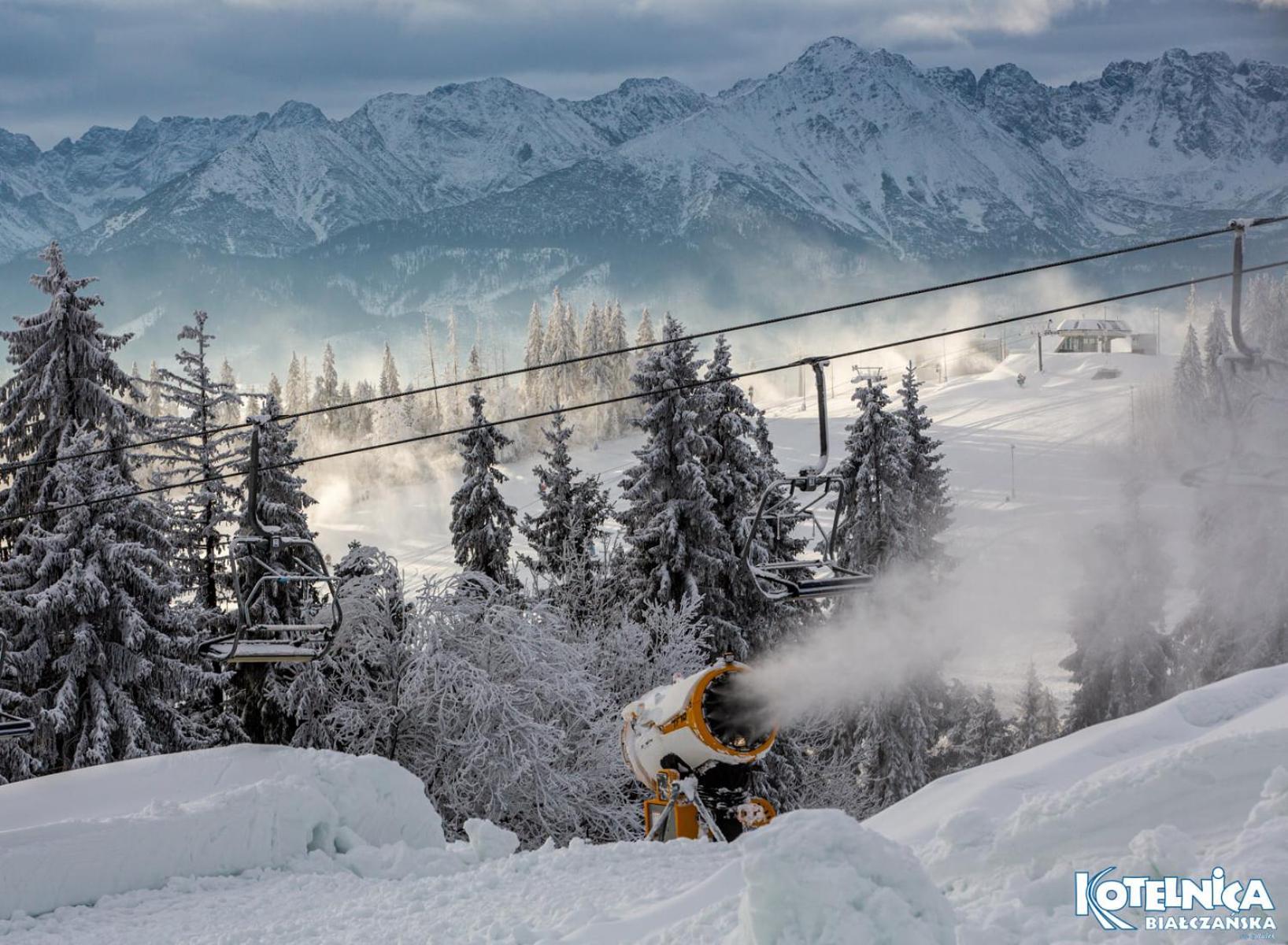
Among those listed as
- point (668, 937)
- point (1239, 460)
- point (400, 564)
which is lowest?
point (400, 564)

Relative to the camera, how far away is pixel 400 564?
7725cm

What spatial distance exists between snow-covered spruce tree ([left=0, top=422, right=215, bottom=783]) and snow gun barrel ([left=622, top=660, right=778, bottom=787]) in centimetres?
1589

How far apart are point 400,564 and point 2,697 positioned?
5192 centimetres

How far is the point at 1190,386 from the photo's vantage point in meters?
83.5

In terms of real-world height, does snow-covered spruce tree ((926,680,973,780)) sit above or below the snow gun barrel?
below

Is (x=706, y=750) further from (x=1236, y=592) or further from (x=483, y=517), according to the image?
(x=1236, y=592)

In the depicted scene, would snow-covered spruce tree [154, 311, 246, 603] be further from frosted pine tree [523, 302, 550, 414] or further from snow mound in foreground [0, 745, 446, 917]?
frosted pine tree [523, 302, 550, 414]

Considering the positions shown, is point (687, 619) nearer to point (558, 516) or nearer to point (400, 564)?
point (558, 516)

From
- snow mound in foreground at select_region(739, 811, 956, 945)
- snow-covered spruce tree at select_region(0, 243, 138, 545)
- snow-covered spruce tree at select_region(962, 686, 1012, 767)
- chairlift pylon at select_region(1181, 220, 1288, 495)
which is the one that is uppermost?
snow-covered spruce tree at select_region(0, 243, 138, 545)

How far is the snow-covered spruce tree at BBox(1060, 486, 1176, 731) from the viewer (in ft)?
134

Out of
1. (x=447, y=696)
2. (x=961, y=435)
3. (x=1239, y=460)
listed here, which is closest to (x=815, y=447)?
(x=961, y=435)

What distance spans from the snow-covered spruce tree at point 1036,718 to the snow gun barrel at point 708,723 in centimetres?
3515

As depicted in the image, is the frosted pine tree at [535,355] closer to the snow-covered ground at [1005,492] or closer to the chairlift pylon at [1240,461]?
the snow-covered ground at [1005,492]

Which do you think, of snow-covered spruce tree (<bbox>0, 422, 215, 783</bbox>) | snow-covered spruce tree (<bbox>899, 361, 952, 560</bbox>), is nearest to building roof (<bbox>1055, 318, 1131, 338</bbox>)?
snow-covered spruce tree (<bbox>899, 361, 952, 560</bbox>)
